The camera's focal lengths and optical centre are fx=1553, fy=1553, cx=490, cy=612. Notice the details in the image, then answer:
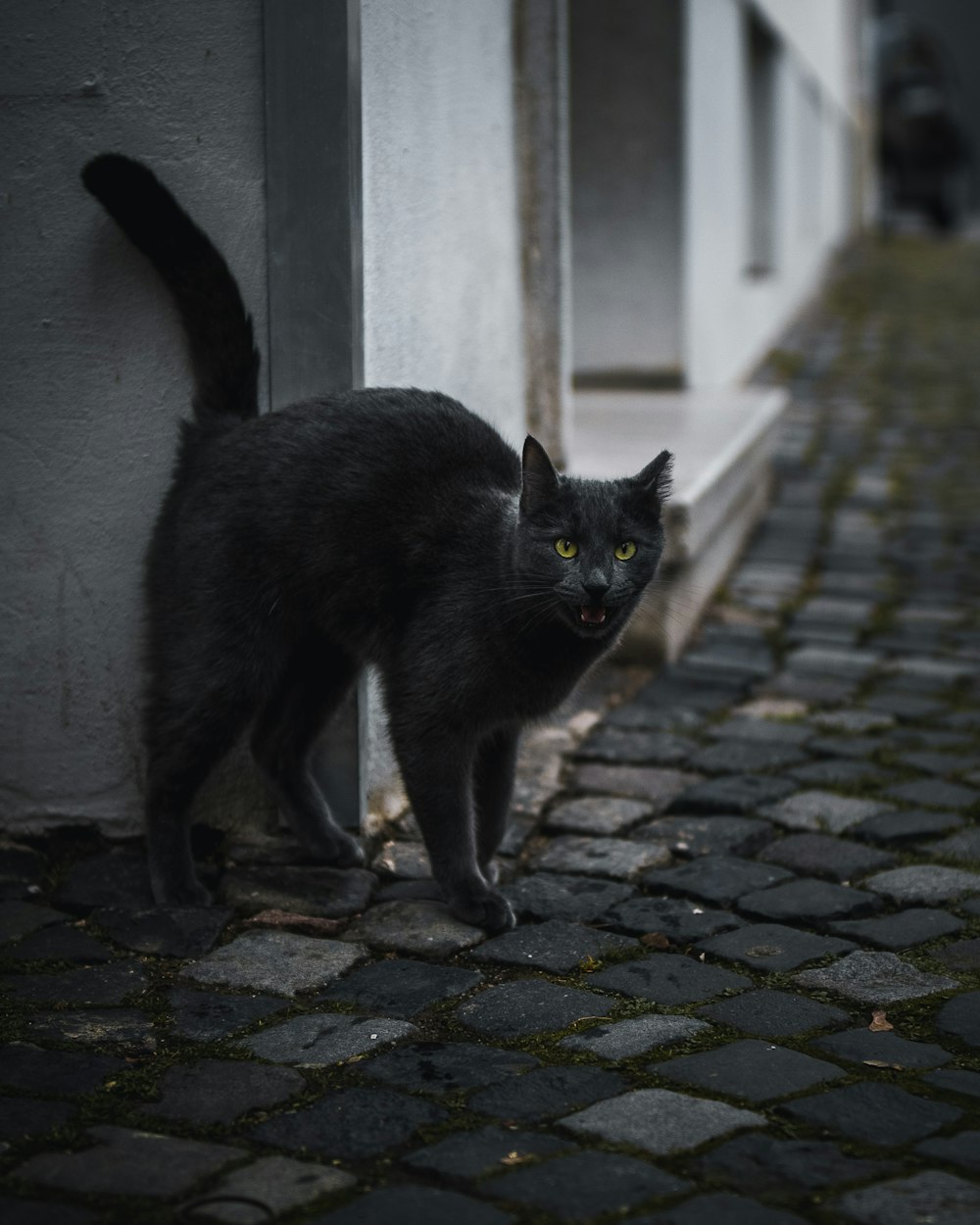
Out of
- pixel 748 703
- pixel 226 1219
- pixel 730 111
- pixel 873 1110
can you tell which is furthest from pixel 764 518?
pixel 226 1219

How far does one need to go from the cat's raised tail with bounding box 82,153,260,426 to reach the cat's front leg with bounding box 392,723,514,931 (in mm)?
838

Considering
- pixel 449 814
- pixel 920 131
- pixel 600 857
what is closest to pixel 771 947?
pixel 600 857

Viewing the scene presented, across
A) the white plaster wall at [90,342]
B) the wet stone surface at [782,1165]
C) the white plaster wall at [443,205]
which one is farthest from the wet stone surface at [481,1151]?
the white plaster wall at [443,205]

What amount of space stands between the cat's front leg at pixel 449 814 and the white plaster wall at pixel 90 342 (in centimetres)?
75

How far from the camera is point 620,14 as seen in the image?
7324 mm

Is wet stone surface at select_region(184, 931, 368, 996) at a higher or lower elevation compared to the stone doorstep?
lower

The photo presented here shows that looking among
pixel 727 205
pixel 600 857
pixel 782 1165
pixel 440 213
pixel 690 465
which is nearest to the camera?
pixel 782 1165

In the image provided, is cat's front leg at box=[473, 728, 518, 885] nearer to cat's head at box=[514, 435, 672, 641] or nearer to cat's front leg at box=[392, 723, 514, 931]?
cat's front leg at box=[392, 723, 514, 931]

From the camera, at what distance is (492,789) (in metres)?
3.48

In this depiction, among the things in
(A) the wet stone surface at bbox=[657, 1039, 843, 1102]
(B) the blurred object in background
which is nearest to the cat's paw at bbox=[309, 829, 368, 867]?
(A) the wet stone surface at bbox=[657, 1039, 843, 1102]

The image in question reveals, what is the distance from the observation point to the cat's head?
3.02 m

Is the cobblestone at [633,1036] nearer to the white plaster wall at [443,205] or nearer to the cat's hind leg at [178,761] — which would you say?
the cat's hind leg at [178,761]

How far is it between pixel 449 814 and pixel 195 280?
1263 mm

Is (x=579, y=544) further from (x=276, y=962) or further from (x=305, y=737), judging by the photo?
(x=276, y=962)
